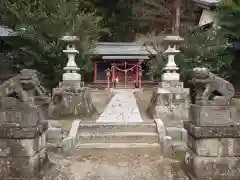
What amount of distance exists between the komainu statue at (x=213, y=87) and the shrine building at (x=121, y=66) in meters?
14.6

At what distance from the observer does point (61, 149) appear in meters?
7.27

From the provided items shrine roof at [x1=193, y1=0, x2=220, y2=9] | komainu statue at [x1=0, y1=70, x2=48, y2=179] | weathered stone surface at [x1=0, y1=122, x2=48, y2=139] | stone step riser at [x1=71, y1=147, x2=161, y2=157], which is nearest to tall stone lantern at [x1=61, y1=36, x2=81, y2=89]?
stone step riser at [x1=71, y1=147, x2=161, y2=157]

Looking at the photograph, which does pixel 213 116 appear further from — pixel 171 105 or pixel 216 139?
pixel 171 105

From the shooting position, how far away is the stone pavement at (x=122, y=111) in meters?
10.6

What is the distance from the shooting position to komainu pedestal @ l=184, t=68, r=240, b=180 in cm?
519

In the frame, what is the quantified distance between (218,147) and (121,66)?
16162mm

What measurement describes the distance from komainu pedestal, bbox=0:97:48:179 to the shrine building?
1463 centimetres

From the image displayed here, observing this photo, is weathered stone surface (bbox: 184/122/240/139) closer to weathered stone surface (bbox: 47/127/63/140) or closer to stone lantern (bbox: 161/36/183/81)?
weathered stone surface (bbox: 47/127/63/140)

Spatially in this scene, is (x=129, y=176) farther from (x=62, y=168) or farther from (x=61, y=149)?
(x=61, y=149)

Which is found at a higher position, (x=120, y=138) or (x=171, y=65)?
(x=171, y=65)

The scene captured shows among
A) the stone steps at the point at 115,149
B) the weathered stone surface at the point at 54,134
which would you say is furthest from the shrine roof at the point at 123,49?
the stone steps at the point at 115,149

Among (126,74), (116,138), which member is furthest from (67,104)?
(126,74)

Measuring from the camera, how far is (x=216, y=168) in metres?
5.19

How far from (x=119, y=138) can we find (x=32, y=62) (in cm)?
861
